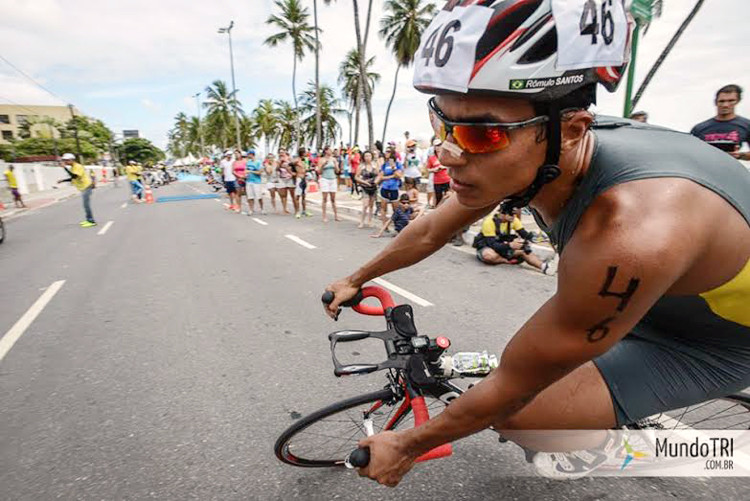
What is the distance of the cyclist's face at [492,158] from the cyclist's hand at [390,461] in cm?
75

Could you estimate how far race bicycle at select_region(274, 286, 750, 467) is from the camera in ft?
5.04

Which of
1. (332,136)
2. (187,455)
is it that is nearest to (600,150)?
(187,455)

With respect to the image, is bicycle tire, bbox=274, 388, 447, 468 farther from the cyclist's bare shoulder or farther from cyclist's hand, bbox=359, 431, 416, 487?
the cyclist's bare shoulder

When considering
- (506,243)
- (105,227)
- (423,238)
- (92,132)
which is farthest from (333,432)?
(92,132)

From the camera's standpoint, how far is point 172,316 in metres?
4.37

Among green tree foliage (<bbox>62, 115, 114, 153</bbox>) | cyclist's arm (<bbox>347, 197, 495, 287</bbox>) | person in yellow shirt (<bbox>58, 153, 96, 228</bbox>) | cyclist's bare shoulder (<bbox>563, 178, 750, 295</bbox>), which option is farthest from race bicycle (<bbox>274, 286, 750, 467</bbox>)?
green tree foliage (<bbox>62, 115, 114, 153</bbox>)

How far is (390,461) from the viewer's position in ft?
3.91

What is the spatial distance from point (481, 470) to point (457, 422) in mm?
1239

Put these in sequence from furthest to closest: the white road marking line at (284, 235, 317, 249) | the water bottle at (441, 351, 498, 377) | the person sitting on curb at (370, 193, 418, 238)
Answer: the person sitting on curb at (370, 193, 418, 238)
the white road marking line at (284, 235, 317, 249)
the water bottle at (441, 351, 498, 377)

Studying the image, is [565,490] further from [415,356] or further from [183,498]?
[183,498]

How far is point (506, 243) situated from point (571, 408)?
5002mm

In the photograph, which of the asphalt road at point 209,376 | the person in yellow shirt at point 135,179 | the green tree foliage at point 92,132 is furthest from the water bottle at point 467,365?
the green tree foliage at point 92,132

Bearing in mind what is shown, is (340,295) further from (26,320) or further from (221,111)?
(221,111)

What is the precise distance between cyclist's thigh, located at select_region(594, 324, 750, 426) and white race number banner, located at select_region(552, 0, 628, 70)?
96 cm
